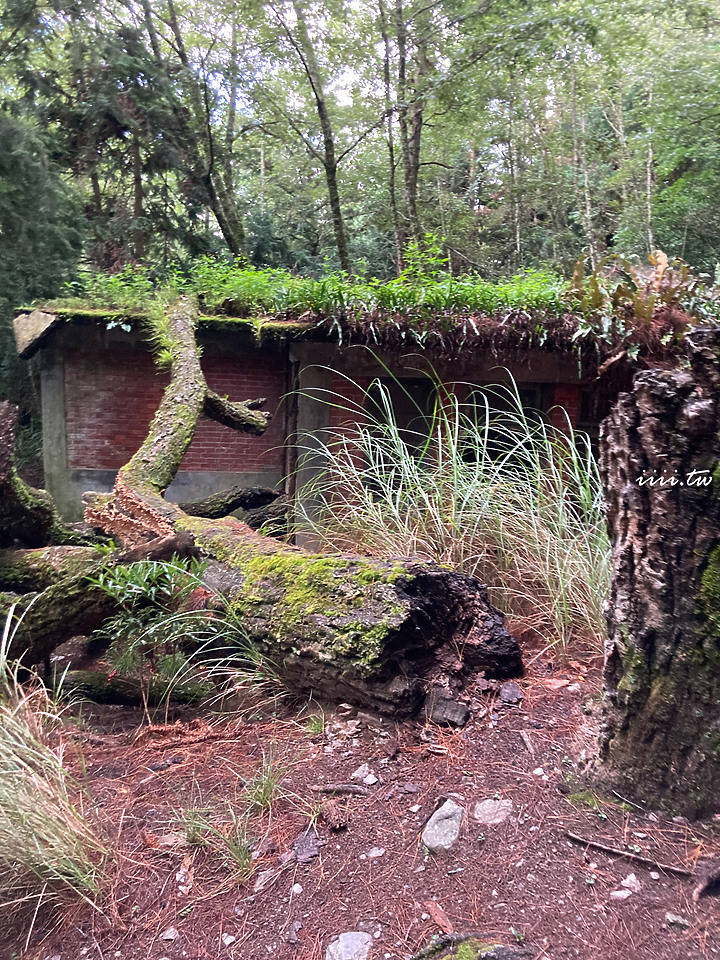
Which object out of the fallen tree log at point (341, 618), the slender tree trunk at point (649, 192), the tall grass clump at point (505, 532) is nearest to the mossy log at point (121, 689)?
the fallen tree log at point (341, 618)

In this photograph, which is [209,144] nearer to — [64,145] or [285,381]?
[64,145]

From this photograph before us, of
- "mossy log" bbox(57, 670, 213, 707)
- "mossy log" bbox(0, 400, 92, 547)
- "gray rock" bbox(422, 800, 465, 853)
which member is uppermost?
"mossy log" bbox(0, 400, 92, 547)

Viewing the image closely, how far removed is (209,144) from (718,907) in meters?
13.5

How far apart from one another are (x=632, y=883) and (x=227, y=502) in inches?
140

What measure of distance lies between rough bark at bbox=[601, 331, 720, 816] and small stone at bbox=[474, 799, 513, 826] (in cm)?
33

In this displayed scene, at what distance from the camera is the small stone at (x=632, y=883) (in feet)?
5.00

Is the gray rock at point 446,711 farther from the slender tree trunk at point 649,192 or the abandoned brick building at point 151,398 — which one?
the slender tree trunk at point 649,192

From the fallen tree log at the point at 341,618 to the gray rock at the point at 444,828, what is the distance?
0.50m

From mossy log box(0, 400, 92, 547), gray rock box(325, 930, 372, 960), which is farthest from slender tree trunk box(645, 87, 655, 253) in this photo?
gray rock box(325, 930, 372, 960)

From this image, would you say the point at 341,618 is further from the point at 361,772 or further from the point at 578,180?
the point at 578,180

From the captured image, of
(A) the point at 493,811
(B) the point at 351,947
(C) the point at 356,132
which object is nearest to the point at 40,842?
(B) the point at 351,947

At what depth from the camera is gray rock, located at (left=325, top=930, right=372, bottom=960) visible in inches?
60.7

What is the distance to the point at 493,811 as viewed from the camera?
190 centimetres

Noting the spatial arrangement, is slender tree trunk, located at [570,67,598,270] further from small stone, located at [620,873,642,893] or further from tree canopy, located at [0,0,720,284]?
small stone, located at [620,873,642,893]
